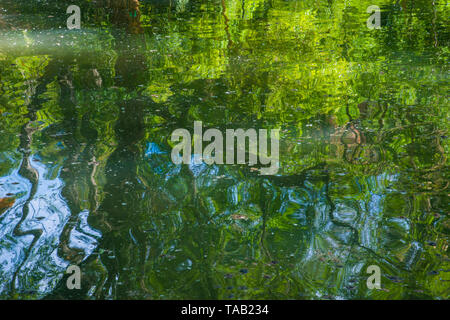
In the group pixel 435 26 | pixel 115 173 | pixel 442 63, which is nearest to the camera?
pixel 115 173

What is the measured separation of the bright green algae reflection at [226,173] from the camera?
317cm

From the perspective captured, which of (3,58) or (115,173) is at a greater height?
(3,58)

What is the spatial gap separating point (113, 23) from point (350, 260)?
824cm

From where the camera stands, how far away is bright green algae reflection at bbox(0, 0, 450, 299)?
10.4 ft

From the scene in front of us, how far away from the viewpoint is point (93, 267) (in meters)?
3.23

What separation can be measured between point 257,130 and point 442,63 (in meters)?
3.43

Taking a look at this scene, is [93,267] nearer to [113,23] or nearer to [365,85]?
[365,85]

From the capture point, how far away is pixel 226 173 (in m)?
4.36

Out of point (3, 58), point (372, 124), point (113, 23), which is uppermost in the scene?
point (113, 23)

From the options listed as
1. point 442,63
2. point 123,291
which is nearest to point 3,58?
point 123,291

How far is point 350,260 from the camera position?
3.27m
